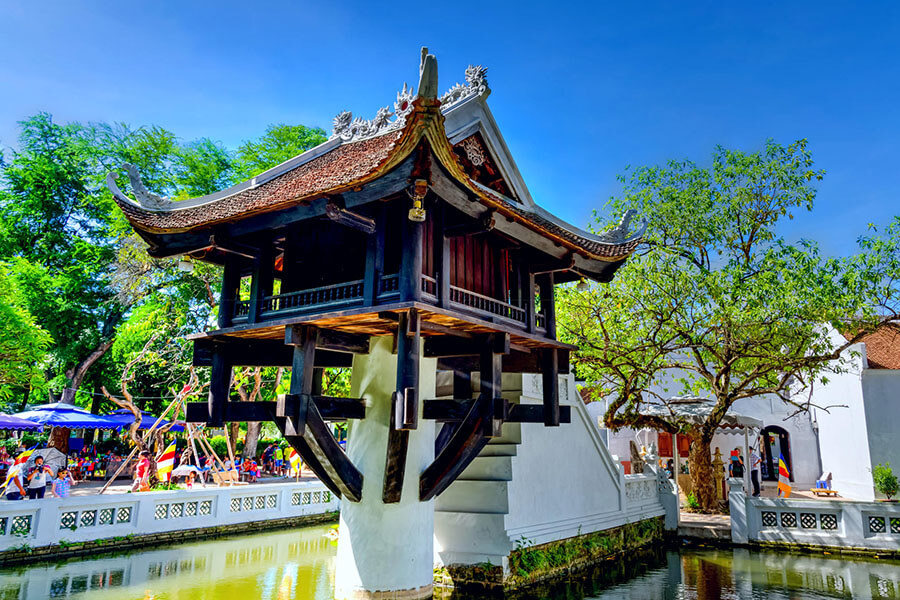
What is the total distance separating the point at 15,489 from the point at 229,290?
321 inches

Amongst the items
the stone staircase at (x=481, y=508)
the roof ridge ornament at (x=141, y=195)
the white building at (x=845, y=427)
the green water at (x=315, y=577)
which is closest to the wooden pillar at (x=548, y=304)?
the stone staircase at (x=481, y=508)

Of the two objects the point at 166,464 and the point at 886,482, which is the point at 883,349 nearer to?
the point at 886,482

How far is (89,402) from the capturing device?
2611cm

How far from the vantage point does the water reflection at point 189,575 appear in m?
8.51

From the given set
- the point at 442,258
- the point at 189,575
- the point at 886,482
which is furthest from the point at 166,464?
the point at 886,482

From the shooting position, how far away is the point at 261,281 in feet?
27.0

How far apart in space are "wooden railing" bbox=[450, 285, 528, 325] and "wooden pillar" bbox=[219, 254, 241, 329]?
3.34 meters

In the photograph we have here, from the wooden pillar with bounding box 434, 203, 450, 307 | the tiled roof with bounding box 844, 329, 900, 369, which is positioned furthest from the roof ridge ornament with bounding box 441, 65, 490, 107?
the tiled roof with bounding box 844, 329, 900, 369

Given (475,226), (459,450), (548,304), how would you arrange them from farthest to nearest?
(548,304), (459,450), (475,226)

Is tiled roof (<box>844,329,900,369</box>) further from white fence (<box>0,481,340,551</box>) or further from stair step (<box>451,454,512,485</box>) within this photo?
white fence (<box>0,481,340,551</box>)

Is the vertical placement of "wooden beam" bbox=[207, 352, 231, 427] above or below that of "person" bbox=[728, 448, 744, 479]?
above

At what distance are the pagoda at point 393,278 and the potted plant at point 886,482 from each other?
10727 millimetres

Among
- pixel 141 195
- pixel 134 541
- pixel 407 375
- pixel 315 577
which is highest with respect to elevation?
pixel 141 195

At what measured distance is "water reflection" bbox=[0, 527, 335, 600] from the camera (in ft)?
Answer: 27.9
